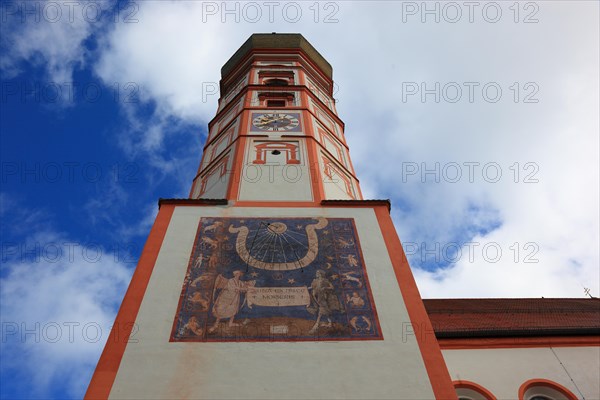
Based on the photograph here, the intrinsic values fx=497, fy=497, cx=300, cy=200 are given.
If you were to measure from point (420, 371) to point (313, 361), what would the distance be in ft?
4.56

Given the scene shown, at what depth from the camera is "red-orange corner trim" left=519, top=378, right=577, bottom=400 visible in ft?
30.0

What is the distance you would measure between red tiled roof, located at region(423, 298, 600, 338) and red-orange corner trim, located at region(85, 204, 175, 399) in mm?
5818

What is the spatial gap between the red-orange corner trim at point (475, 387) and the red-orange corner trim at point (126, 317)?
→ 5.96 metres

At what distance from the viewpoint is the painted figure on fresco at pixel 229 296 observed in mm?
7082

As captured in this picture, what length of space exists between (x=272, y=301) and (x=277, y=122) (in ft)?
22.8

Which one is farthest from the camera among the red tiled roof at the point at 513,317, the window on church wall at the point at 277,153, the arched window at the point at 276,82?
the arched window at the point at 276,82

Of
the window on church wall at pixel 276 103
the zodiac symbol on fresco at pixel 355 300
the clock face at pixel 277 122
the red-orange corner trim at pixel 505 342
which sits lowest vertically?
the zodiac symbol on fresco at pixel 355 300

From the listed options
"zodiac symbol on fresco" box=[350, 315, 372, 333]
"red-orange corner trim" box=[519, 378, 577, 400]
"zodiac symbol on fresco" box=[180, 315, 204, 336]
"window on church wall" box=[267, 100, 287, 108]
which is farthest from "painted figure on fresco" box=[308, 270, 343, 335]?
"window on church wall" box=[267, 100, 287, 108]

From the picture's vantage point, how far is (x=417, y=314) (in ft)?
24.0

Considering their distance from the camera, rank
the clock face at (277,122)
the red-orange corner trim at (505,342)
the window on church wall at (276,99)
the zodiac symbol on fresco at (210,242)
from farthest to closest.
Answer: the window on church wall at (276,99)
the clock face at (277,122)
the red-orange corner trim at (505,342)
the zodiac symbol on fresco at (210,242)

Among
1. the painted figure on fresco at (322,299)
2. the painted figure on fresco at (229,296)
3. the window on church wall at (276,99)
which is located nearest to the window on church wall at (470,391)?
the painted figure on fresco at (322,299)

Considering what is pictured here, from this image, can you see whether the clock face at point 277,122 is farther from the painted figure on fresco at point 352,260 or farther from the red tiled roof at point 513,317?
the red tiled roof at point 513,317

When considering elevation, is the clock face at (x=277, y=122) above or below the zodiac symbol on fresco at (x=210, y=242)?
above

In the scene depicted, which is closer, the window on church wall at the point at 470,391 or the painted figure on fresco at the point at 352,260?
the painted figure on fresco at the point at 352,260
